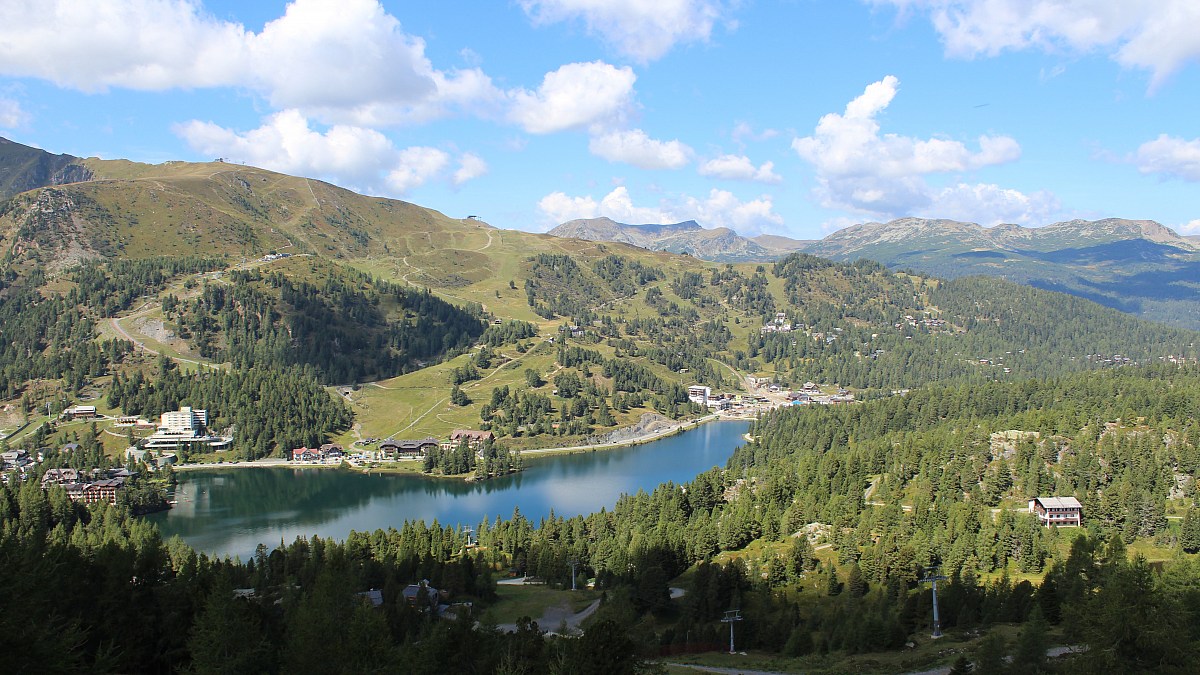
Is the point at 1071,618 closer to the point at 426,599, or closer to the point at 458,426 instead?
the point at 426,599

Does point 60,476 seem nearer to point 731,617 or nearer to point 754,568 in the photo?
point 754,568

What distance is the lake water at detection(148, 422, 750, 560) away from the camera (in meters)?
91.5

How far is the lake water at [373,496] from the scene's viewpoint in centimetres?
9150

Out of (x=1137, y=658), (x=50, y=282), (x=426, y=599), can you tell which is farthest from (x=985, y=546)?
(x=50, y=282)

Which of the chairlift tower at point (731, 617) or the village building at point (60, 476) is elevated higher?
the village building at point (60, 476)

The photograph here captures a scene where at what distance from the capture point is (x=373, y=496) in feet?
359

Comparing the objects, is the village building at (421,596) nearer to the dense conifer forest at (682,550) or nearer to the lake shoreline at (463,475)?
the dense conifer forest at (682,550)

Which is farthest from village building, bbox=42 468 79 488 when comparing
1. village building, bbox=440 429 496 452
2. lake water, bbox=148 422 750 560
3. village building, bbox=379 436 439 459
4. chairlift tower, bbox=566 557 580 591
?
chairlift tower, bbox=566 557 580 591

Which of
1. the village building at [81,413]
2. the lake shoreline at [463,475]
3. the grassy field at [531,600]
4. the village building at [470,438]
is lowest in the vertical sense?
the grassy field at [531,600]

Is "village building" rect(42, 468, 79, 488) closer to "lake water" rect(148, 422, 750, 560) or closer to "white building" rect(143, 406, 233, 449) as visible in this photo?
"lake water" rect(148, 422, 750, 560)

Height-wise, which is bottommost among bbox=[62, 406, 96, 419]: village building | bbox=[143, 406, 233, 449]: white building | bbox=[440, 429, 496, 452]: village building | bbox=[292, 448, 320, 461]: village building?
bbox=[292, 448, 320, 461]: village building

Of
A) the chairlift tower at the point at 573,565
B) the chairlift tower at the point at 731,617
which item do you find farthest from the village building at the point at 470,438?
the chairlift tower at the point at 731,617

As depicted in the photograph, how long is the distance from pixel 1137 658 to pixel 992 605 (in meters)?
19.4

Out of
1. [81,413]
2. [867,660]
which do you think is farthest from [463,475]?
[867,660]
